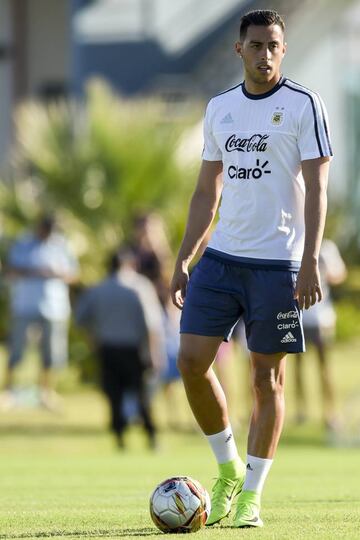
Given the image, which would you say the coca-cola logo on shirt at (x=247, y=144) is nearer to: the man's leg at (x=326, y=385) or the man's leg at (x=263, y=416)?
the man's leg at (x=263, y=416)

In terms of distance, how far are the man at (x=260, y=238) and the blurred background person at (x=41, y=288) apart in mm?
10789

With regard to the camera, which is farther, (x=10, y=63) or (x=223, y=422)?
(x=10, y=63)

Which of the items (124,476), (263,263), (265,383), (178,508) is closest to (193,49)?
(124,476)

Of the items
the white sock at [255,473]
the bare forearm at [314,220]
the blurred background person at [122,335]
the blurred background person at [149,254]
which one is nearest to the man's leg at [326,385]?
the blurred background person at [149,254]

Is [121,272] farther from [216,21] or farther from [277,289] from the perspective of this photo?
[216,21]

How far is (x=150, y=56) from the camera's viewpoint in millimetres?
29328

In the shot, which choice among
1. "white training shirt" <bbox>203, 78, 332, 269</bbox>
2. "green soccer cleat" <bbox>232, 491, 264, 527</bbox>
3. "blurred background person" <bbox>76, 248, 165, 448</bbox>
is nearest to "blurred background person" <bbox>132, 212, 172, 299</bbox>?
"blurred background person" <bbox>76, 248, 165, 448</bbox>

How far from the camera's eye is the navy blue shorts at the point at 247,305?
22.7 feet

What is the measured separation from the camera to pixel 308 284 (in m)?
6.75

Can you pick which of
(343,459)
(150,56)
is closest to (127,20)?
(150,56)

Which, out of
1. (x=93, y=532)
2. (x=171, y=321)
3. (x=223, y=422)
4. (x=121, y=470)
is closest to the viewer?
(x=93, y=532)

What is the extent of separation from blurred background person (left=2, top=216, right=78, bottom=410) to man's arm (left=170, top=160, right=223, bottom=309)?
10.5 meters

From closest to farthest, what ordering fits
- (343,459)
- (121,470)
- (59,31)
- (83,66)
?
(121,470), (343,459), (83,66), (59,31)

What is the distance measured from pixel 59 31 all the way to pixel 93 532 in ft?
86.2
